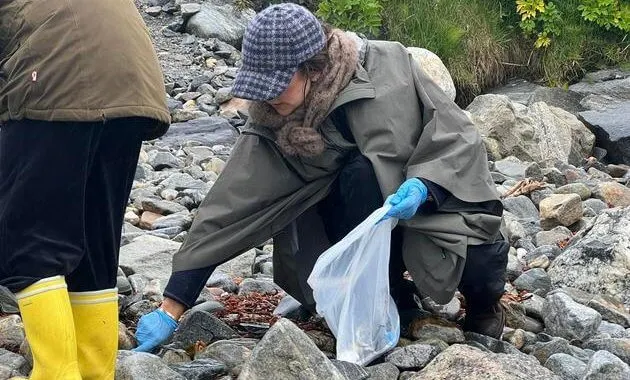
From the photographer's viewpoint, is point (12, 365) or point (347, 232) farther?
point (347, 232)

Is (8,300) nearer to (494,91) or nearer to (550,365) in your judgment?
(550,365)

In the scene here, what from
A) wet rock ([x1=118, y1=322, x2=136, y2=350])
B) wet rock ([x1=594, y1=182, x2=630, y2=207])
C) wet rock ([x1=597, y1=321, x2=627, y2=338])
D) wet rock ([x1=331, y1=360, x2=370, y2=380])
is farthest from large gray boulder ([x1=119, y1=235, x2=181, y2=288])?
wet rock ([x1=594, y1=182, x2=630, y2=207])

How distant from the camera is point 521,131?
955cm

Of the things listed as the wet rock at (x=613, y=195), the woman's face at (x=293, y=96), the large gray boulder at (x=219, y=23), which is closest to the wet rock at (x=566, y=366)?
the woman's face at (x=293, y=96)

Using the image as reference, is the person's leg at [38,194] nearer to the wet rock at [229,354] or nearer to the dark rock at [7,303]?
the wet rock at [229,354]

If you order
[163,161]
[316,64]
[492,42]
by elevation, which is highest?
[316,64]

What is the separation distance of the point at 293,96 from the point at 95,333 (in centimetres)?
113

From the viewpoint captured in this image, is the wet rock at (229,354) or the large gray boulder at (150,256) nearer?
the wet rock at (229,354)

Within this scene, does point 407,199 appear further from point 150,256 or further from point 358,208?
point 150,256

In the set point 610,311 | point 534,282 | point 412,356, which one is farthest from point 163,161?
point 412,356

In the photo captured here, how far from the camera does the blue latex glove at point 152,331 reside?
3.68m

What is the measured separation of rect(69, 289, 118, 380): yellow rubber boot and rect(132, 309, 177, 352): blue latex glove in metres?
0.44

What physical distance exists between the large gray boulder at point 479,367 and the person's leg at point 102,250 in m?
0.97

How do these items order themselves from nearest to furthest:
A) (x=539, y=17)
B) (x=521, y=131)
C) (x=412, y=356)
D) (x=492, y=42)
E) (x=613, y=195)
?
1. (x=412, y=356)
2. (x=613, y=195)
3. (x=521, y=131)
4. (x=492, y=42)
5. (x=539, y=17)
